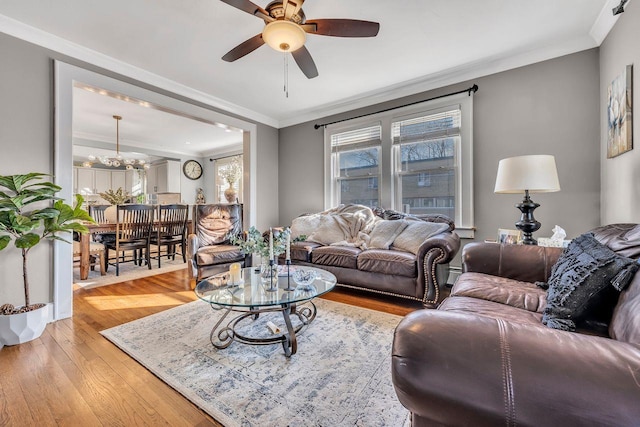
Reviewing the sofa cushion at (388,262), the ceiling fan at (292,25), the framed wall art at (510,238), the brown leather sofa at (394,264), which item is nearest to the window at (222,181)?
the brown leather sofa at (394,264)

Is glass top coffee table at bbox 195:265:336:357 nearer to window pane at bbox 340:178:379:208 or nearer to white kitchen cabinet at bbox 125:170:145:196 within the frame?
window pane at bbox 340:178:379:208

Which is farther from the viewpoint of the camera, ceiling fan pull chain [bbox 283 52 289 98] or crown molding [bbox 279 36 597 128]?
ceiling fan pull chain [bbox 283 52 289 98]

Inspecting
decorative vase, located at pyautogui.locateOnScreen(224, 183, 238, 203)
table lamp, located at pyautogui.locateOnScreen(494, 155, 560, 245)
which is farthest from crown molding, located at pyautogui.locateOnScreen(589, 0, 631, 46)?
decorative vase, located at pyautogui.locateOnScreen(224, 183, 238, 203)

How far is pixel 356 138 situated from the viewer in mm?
4234

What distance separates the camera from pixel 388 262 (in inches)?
110

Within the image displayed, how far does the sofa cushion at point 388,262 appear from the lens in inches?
106

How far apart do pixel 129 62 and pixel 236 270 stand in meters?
2.61

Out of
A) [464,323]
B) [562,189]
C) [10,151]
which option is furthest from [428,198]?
[10,151]

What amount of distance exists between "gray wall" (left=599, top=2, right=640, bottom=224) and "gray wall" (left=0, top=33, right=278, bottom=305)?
4.61 m

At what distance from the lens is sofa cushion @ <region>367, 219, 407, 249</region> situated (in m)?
3.15

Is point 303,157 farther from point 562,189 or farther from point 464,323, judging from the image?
point 464,323

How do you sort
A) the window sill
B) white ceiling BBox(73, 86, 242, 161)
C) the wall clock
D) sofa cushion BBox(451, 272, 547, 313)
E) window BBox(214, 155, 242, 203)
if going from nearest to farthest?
sofa cushion BBox(451, 272, 547, 313) < the window sill < white ceiling BBox(73, 86, 242, 161) < window BBox(214, 155, 242, 203) < the wall clock

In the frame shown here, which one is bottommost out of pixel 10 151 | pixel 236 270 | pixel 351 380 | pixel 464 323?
pixel 351 380

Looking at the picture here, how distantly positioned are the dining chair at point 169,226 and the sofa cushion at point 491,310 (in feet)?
14.2
